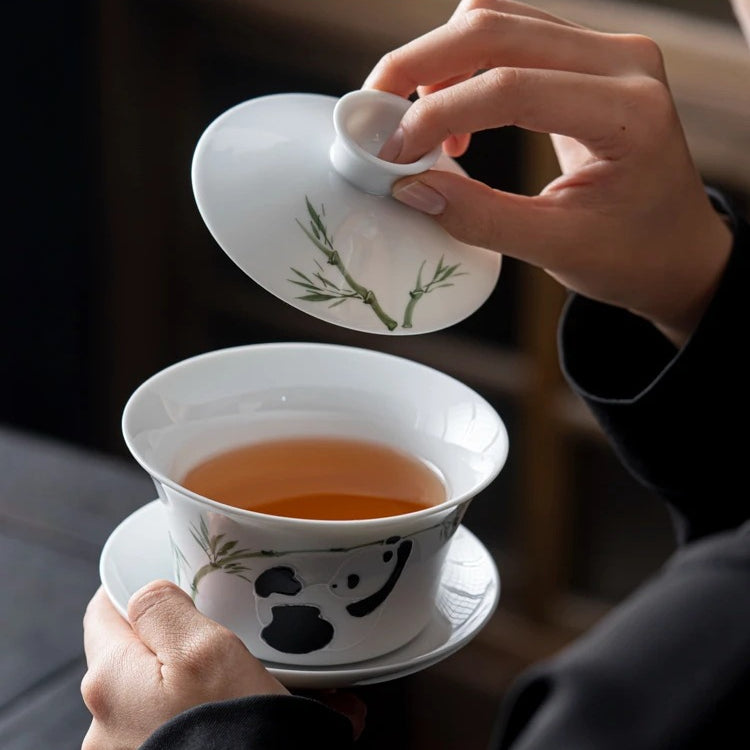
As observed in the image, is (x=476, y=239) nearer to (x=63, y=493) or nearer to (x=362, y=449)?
(x=362, y=449)

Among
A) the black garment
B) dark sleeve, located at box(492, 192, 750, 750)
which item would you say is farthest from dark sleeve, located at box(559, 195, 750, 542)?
dark sleeve, located at box(492, 192, 750, 750)

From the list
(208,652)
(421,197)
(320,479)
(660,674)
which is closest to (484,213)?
(421,197)

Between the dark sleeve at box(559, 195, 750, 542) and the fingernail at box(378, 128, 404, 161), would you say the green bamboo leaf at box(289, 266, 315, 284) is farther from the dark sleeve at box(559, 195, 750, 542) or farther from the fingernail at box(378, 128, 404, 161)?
the dark sleeve at box(559, 195, 750, 542)

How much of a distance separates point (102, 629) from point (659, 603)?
0.36 metres

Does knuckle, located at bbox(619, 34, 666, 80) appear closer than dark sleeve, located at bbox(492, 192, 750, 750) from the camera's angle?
No

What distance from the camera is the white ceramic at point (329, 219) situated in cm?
56

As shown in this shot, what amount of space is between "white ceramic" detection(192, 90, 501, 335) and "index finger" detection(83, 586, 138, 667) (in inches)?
Answer: 7.1

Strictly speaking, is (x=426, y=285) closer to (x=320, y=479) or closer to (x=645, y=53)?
(x=320, y=479)

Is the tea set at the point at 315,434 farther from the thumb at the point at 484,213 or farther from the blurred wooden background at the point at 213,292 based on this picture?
the blurred wooden background at the point at 213,292

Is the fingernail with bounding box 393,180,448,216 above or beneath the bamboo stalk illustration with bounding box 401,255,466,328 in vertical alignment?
above

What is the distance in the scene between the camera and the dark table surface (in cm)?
61

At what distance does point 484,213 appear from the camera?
2.10 ft

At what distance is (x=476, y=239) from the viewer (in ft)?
2.07

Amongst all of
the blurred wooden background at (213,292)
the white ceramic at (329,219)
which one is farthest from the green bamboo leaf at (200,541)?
the blurred wooden background at (213,292)
